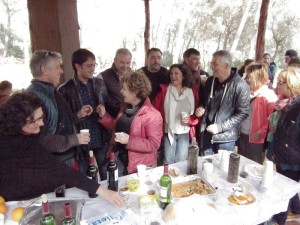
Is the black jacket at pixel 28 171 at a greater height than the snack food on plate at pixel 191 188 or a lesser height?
greater

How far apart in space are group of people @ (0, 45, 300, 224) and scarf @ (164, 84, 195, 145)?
0.01m

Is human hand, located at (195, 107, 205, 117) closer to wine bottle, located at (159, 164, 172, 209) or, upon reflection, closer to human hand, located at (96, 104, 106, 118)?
human hand, located at (96, 104, 106, 118)

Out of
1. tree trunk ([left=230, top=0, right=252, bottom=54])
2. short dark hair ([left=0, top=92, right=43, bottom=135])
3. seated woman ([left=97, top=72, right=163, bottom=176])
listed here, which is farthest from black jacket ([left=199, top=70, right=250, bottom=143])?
tree trunk ([left=230, top=0, right=252, bottom=54])

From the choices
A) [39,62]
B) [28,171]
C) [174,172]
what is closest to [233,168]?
[174,172]

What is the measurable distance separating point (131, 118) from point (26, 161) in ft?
3.39

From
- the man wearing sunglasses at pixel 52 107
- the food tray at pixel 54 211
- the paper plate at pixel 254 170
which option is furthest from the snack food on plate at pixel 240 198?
the man wearing sunglasses at pixel 52 107

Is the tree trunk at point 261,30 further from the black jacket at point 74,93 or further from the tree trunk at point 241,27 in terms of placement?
the tree trunk at point 241,27

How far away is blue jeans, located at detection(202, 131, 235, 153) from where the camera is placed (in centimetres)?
291

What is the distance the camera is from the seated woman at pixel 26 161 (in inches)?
60.7

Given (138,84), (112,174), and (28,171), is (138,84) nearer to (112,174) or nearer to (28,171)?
(112,174)

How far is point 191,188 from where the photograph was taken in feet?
5.87

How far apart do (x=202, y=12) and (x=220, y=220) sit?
51.8ft

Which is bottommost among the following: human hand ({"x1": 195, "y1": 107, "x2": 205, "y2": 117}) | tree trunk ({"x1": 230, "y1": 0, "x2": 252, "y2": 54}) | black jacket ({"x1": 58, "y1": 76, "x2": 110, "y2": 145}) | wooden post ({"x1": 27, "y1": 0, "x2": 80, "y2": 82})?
human hand ({"x1": 195, "y1": 107, "x2": 205, "y2": 117})

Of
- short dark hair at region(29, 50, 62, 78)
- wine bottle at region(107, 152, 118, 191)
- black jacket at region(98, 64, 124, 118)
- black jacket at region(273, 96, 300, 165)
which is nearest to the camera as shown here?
wine bottle at region(107, 152, 118, 191)
